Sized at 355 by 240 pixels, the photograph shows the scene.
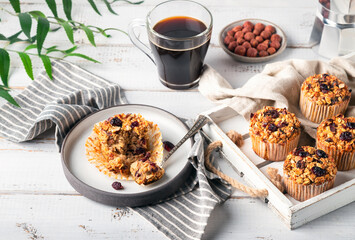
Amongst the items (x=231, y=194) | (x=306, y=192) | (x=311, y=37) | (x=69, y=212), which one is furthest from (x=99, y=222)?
(x=311, y=37)

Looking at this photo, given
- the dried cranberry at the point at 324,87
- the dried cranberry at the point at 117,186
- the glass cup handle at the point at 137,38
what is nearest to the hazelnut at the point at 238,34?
the glass cup handle at the point at 137,38

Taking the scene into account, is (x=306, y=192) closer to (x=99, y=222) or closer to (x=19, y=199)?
(x=99, y=222)

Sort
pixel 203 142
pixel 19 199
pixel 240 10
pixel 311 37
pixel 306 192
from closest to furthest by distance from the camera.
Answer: pixel 306 192 < pixel 19 199 < pixel 203 142 < pixel 311 37 < pixel 240 10

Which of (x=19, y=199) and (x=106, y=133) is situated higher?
(x=106, y=133)

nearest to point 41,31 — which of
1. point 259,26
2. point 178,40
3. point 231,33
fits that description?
point 178,40

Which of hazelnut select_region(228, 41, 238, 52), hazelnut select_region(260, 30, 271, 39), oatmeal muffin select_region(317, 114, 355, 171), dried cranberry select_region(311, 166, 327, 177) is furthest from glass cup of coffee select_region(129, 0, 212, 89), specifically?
dried cranberry select_region(311, 166, 327, 177)

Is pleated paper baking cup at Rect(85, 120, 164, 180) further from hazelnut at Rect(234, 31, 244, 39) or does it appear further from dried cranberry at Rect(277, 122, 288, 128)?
hazelnut at Rect(234, 31, 244, 39)

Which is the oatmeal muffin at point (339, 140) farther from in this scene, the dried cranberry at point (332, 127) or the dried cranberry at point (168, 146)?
the dried cranberry at point (168, 146)
